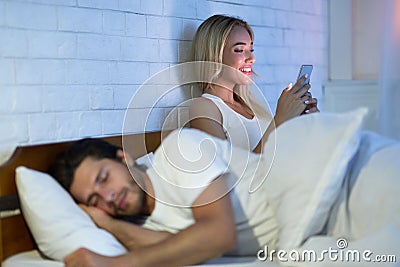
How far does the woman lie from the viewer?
3.63 ft

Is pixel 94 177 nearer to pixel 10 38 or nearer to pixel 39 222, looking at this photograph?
pixel 39 222

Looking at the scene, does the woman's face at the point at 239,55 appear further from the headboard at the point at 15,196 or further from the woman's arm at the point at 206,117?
the headboard at the point at 15,196

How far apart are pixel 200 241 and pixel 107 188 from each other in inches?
7.0

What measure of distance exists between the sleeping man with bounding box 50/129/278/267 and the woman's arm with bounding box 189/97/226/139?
0.07m

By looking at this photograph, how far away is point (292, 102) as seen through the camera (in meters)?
1.18

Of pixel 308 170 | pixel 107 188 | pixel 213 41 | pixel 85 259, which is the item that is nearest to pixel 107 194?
pixel 107 188

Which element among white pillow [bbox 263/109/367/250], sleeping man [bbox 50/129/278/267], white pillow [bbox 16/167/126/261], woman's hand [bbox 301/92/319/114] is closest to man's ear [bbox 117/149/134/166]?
sleeping man [bbox 50/129/278/267]

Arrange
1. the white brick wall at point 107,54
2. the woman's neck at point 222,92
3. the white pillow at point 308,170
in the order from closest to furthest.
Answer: the white pillow at point 308,170 → the white brick wall at point 107,54 → the woman's neck at point 222,92

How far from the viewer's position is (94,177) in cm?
99

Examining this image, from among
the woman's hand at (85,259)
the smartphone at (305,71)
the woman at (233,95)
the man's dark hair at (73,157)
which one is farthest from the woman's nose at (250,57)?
the woman's hand at (85,259)

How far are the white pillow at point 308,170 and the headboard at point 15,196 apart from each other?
14.6 inches

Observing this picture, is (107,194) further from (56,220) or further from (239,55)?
(239,55)

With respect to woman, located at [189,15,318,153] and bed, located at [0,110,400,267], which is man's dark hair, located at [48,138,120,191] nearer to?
bed, located at [0,110,400,267]

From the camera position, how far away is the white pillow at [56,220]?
979mm
